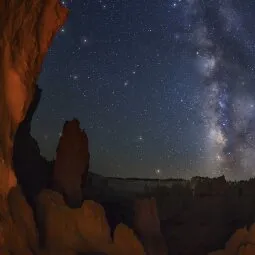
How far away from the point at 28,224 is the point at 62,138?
9.96 m

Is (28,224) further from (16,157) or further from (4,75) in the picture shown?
(16,157)

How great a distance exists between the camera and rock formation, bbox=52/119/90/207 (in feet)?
56.9

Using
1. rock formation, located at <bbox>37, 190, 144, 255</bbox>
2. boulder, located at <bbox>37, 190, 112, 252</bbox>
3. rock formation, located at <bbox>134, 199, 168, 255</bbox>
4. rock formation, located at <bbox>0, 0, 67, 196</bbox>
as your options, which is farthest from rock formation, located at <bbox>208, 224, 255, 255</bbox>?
rock formation, located at <bbox>0, 0, 67, 196</bbox>

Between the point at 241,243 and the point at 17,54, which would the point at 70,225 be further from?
the point at 241,243

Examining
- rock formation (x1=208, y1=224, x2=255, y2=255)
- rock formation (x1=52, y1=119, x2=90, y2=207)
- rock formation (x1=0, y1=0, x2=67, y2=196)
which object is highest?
rock formation (x1=52, y1=119, x2=90, y2=207)

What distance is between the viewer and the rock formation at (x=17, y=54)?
7.43 m

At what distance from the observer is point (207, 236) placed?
19.2 meters

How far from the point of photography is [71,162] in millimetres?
18406

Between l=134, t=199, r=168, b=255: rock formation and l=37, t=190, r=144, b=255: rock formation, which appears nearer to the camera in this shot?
l=37, t=190, r=144, b=255: rock formation

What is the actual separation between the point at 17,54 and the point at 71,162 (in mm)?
11007

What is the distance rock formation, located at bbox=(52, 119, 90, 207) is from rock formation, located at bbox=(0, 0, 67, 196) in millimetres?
8612

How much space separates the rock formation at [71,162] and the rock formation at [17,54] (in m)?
8.61

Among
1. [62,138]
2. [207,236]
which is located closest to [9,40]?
[62,138]

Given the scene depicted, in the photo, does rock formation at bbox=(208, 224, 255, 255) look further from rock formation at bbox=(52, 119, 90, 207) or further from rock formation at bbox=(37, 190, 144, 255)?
rock formation at bbox=(52, 119, 90, 207)
